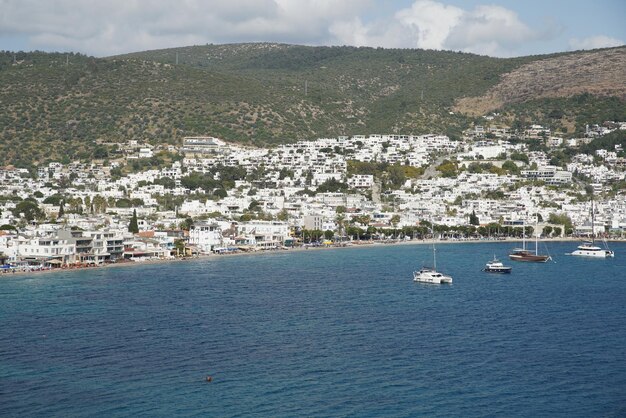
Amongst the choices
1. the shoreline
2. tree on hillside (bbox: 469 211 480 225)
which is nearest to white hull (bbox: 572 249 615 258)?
the shoreline

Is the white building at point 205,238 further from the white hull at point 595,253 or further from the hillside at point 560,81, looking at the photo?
the hillside at point 560,81

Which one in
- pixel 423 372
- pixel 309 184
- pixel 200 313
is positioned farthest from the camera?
pixel 309 184

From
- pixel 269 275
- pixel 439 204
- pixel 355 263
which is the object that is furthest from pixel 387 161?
pixel 269 275

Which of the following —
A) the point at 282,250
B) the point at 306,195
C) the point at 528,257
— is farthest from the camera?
the point at 306,195

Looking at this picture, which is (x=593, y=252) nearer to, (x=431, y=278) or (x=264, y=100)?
(x=431, y=278)

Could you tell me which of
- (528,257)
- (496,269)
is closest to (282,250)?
(528,257)

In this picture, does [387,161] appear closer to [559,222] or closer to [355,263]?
[559,222]
